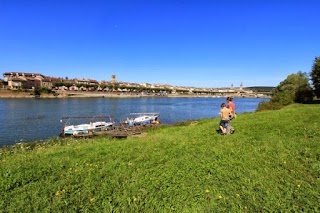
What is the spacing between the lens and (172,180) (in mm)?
6887

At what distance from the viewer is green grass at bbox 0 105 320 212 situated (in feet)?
19.2

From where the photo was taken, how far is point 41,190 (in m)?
6.45

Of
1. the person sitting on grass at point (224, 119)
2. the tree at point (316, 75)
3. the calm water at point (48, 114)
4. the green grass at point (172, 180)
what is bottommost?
the calm water at point (48, 114)

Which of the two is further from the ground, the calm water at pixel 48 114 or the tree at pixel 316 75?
the tree at pixel 316 75

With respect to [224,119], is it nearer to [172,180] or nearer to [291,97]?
[172,180]

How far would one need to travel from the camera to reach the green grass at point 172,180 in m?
5.86

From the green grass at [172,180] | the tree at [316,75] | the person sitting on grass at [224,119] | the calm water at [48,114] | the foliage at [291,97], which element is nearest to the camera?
the green grass at [172,180]

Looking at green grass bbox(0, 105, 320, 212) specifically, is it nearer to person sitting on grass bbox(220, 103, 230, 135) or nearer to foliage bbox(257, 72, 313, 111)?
person sitting on grass bbox(220, 103, 230, 135)

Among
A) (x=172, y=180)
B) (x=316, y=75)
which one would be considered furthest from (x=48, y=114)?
(x=172, y=180)

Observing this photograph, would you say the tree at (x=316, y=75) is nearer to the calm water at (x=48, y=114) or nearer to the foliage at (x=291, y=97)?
the foliage at (x=291, y=97)

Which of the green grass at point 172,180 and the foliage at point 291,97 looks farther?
the foliage at point 291,97

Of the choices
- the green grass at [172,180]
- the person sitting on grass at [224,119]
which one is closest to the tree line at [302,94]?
the person sitting on grass at [224,119]

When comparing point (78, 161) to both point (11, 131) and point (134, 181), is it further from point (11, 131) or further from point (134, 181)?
point (11, 131)

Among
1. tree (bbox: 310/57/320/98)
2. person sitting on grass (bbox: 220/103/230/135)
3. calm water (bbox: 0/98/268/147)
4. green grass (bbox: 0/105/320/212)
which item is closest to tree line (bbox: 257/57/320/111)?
tree (bbox: 310/57/320/98)
